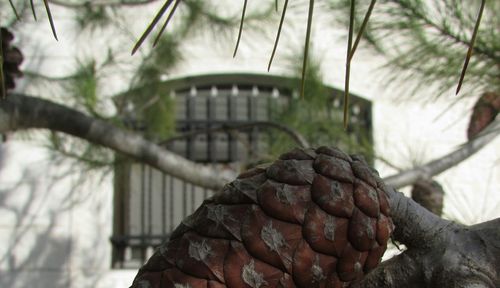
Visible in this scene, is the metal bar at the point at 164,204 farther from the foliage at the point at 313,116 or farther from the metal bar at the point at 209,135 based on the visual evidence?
the foliage at the point at 313,116

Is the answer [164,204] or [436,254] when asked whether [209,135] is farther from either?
[436,254]

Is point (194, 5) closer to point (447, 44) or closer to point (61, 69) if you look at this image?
point (447, 44)

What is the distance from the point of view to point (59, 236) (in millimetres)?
3018

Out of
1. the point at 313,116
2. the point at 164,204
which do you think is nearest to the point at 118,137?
the point at 313,116

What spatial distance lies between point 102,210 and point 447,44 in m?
2.48

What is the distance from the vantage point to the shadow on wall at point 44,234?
2996 millimetres

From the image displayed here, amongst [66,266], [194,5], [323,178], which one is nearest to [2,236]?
[66,266]

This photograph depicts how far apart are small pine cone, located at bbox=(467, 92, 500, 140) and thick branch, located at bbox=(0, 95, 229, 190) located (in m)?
0.32

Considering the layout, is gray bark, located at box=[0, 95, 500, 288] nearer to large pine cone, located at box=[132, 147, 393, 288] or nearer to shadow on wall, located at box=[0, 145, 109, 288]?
large pine cone, located at box=[132, 147, 393, 288]

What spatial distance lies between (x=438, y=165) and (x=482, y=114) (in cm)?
11

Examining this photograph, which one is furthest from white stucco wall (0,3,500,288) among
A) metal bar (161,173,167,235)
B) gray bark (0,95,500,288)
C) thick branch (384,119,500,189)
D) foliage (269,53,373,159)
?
gray bark (0,95,500,288)

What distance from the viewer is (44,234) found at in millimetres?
3012

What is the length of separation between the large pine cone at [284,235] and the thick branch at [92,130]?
1.42 feet

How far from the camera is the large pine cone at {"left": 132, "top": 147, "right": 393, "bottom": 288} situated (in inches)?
10.0
